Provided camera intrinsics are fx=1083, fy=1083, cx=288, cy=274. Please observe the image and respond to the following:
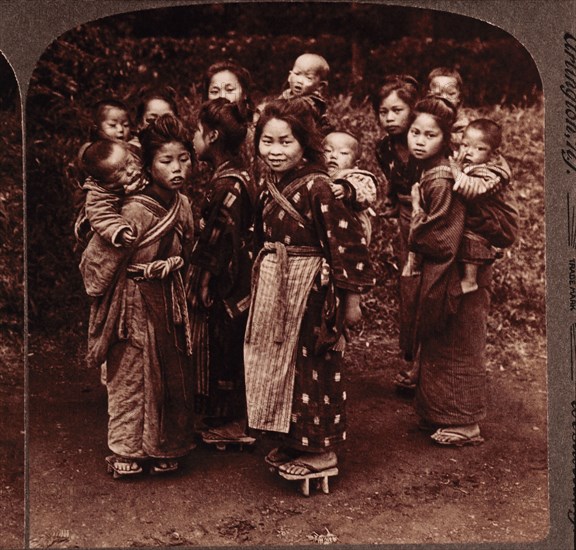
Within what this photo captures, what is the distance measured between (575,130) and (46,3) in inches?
90.6

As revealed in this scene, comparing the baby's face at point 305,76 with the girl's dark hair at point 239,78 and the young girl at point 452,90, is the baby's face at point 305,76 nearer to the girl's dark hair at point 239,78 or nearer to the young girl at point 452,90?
the girl's dark hair at point 239,78

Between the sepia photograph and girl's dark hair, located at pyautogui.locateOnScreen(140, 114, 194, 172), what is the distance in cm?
1

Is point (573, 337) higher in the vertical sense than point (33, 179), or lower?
lower

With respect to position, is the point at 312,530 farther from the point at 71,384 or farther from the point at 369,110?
the point at 369,110

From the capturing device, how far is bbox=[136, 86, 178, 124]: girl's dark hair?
15.0 ft

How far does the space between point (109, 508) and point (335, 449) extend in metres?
0.98

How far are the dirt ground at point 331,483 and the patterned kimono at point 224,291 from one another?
25 cm

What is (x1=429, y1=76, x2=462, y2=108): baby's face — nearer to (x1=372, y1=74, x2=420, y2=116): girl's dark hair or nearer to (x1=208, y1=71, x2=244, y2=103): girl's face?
(x1=372, y1=74, x2=420, y2=116): girl's dark hair

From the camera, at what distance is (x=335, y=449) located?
4539mm

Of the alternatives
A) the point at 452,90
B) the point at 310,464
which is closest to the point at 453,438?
the point at 310,464

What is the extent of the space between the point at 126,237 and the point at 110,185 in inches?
9.0

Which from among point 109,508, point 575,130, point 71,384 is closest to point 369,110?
point 575,130

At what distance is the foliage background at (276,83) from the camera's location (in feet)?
15.0

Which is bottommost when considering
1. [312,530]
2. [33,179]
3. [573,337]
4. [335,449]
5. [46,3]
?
[312,530]
